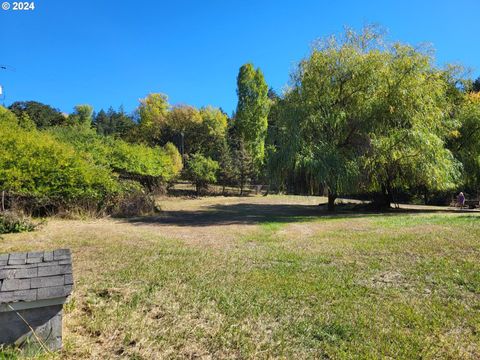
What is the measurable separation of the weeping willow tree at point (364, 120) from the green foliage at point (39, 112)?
136 feet

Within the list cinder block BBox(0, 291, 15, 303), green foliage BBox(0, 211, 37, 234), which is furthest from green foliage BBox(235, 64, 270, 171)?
cinder block BBox(0, 291, 15, 303)

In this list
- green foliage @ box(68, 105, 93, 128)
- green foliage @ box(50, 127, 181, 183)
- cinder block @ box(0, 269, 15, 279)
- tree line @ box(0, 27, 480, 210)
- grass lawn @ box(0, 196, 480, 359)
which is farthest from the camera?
green foliage @ box(68, 105, 93, 128)

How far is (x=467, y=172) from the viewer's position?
57.3 feet

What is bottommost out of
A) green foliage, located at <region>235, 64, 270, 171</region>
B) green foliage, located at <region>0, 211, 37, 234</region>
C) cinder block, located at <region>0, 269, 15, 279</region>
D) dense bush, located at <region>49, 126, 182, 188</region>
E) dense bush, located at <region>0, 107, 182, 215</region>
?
green foliage, located at <region>0, 211, 37, 234</region>

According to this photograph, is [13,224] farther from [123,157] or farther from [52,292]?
[123,157]

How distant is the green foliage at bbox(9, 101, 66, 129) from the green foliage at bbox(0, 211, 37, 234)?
41176mm

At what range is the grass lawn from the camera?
327 centimetres

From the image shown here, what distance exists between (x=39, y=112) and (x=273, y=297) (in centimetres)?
5203

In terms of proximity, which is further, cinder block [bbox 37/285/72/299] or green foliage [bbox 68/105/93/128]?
green foliage [bbox 68/105/93/128]

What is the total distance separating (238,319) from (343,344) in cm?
112

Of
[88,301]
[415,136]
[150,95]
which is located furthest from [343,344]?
[150,95]

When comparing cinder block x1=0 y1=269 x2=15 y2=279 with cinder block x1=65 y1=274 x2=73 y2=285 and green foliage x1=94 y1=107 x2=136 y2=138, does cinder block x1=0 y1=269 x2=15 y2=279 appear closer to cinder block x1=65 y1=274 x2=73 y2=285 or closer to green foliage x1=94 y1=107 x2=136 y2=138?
cinder block x1=65 y1=274 x2=73 y2=285

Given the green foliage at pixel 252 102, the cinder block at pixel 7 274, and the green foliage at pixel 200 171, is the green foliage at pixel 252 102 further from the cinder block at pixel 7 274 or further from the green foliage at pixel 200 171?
the cinder block at pixel 7 274

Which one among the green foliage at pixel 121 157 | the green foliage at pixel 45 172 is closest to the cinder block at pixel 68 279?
the green foliage at pixel 45 172
